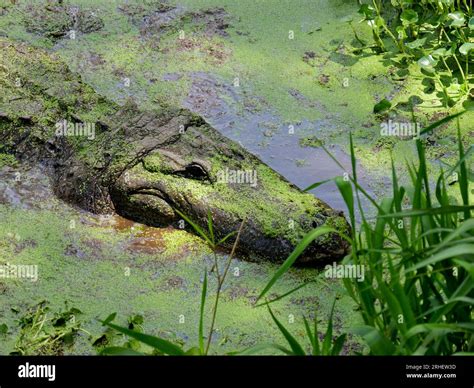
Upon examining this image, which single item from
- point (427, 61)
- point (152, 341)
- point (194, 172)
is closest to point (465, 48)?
point (427, 61)

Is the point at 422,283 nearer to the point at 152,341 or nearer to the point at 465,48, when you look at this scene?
the point at 152,341

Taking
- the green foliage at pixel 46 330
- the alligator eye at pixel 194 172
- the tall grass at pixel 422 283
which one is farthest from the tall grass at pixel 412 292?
the alligator eye at pixel 194 172

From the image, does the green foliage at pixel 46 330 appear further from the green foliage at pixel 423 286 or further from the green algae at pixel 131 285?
the green foliage at pixel 423 286

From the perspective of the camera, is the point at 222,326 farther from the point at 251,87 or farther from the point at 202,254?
the point at 251,87

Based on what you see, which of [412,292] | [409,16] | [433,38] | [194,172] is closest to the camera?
[412,292]

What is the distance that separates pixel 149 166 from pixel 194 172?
0.21m

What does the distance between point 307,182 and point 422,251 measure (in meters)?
1.80

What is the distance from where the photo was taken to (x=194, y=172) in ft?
12.8

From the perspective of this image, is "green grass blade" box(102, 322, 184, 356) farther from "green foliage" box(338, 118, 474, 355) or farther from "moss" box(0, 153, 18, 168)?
"moss" box(0, 153, 18, 168)

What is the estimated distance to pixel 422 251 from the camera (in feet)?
8.20

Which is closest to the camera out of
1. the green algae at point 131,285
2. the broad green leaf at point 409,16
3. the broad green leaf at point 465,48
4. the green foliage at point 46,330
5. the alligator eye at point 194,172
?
the green foliage at point 46,330

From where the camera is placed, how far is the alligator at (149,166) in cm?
369

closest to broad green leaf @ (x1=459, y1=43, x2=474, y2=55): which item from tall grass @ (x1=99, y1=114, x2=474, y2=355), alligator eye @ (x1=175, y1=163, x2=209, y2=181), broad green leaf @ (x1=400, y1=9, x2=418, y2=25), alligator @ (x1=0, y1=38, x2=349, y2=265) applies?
broad green leaf @ (x1=400, y1=9, x2=418, y2=25)

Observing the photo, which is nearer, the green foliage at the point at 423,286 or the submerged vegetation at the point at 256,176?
the green foliage at the point at 423,286
